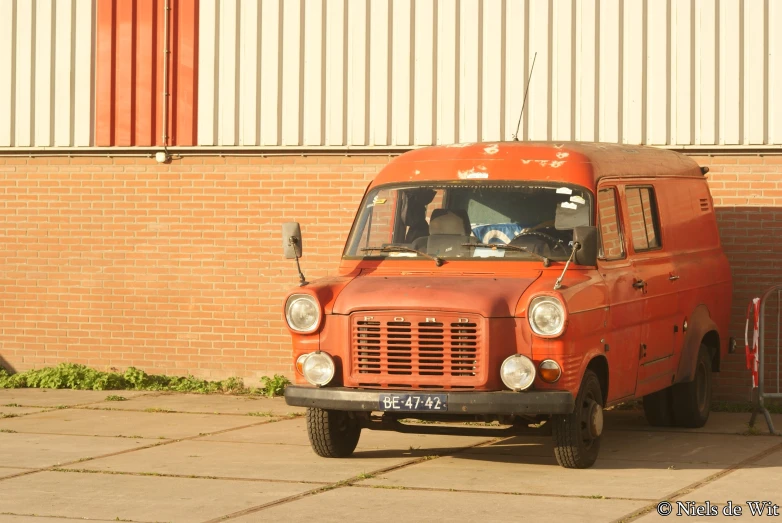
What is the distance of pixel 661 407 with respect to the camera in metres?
11.5

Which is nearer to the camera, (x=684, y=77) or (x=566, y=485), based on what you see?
(x=566, y=485)

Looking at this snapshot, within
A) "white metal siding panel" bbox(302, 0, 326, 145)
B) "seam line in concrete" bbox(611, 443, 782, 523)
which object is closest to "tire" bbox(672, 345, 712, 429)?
"seam line in concrete" bbox(611, 443, 782, 523)

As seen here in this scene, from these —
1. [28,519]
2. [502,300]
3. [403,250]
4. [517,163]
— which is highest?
[517,163]

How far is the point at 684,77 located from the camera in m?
13.2

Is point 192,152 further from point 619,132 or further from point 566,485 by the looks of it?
point 566,485

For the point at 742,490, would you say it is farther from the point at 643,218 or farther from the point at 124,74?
the point at 124,74

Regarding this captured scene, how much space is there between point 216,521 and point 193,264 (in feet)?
23.5

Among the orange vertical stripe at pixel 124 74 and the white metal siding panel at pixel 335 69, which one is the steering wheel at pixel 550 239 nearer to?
the white metal siding panel at pixel 335 69

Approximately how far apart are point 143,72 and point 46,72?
1194mm

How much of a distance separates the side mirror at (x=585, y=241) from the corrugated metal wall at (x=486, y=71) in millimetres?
4433

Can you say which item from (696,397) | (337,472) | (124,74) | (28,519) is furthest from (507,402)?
(124,74)

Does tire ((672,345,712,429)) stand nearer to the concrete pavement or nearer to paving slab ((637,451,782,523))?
the concrete pavement

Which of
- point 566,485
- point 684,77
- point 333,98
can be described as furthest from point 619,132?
point 566,485

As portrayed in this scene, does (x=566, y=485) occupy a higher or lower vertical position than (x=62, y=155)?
lower
